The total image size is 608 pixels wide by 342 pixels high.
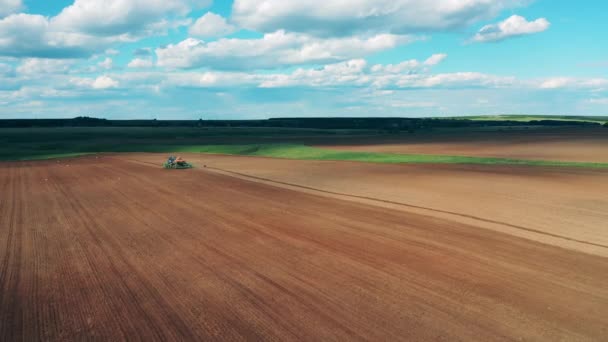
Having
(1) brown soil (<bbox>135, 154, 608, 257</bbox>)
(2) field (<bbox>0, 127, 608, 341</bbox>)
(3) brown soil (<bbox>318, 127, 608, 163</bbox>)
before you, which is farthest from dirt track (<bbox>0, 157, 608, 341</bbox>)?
(3) brown soil (<bbox>318, 127, 608, 163</bbox>)

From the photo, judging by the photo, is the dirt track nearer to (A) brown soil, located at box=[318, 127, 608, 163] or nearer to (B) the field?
(B) the field

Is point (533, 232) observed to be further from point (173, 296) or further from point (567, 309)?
point (173, 296)

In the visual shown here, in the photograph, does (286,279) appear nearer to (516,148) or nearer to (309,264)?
(309,264)

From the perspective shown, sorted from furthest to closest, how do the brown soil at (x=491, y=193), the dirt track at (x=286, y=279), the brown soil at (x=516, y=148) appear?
1. the brown soil at (x=516, y=148)
2. the brown soil at (x=491, y=193)
3. the dirt track at (x=286, y=279)

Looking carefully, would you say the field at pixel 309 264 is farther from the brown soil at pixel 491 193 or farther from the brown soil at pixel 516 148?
the brown soil at pixel 516 148

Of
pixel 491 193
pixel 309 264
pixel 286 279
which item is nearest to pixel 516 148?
pixel 491 193

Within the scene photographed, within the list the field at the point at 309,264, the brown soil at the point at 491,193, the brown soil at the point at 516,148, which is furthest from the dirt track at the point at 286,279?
the brown soil at the point at 516,148
